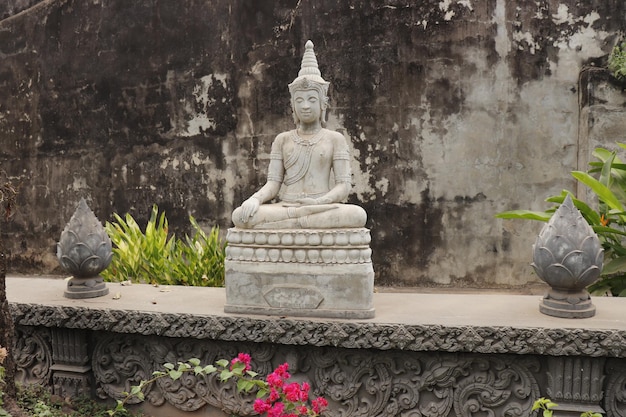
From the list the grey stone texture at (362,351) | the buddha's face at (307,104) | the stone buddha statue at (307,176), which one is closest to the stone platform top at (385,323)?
the grey stone texture at (362,351)

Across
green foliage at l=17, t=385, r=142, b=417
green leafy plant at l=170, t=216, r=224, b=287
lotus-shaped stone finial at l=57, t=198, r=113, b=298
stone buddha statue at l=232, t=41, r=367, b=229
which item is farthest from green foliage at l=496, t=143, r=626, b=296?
green foliage at l=17, t=385, r=142, b=417

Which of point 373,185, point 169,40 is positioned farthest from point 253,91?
point 373,185

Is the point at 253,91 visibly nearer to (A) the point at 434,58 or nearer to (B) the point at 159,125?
(B) the point at 159,125

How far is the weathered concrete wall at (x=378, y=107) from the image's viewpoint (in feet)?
18.2

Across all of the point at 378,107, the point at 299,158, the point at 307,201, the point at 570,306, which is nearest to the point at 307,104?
the point at 299,158

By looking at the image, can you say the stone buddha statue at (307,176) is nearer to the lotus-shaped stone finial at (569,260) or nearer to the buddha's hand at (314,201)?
the buddha's hand at (314,201)

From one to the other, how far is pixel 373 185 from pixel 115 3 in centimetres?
402

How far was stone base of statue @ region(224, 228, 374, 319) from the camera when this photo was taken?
306 centimetres

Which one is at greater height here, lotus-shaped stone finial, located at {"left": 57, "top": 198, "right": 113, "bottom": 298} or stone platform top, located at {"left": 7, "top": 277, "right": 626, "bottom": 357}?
lotus-shaped stone finial, located at {"left": 57, "top": 198, "right": 113, "bottom": 298}

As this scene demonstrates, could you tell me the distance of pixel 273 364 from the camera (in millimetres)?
3178

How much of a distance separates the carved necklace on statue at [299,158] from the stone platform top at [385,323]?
2.97 ft

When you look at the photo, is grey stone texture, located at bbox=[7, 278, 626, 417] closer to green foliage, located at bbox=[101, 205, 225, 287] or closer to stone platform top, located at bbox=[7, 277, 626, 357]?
stone platform top, located at bbox=[7, 277, 626, 357]

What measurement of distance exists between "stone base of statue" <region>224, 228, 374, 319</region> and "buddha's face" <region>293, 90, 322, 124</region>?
747 mm

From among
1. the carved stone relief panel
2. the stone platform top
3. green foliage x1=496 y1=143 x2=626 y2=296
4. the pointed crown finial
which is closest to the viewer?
the stone platform top
